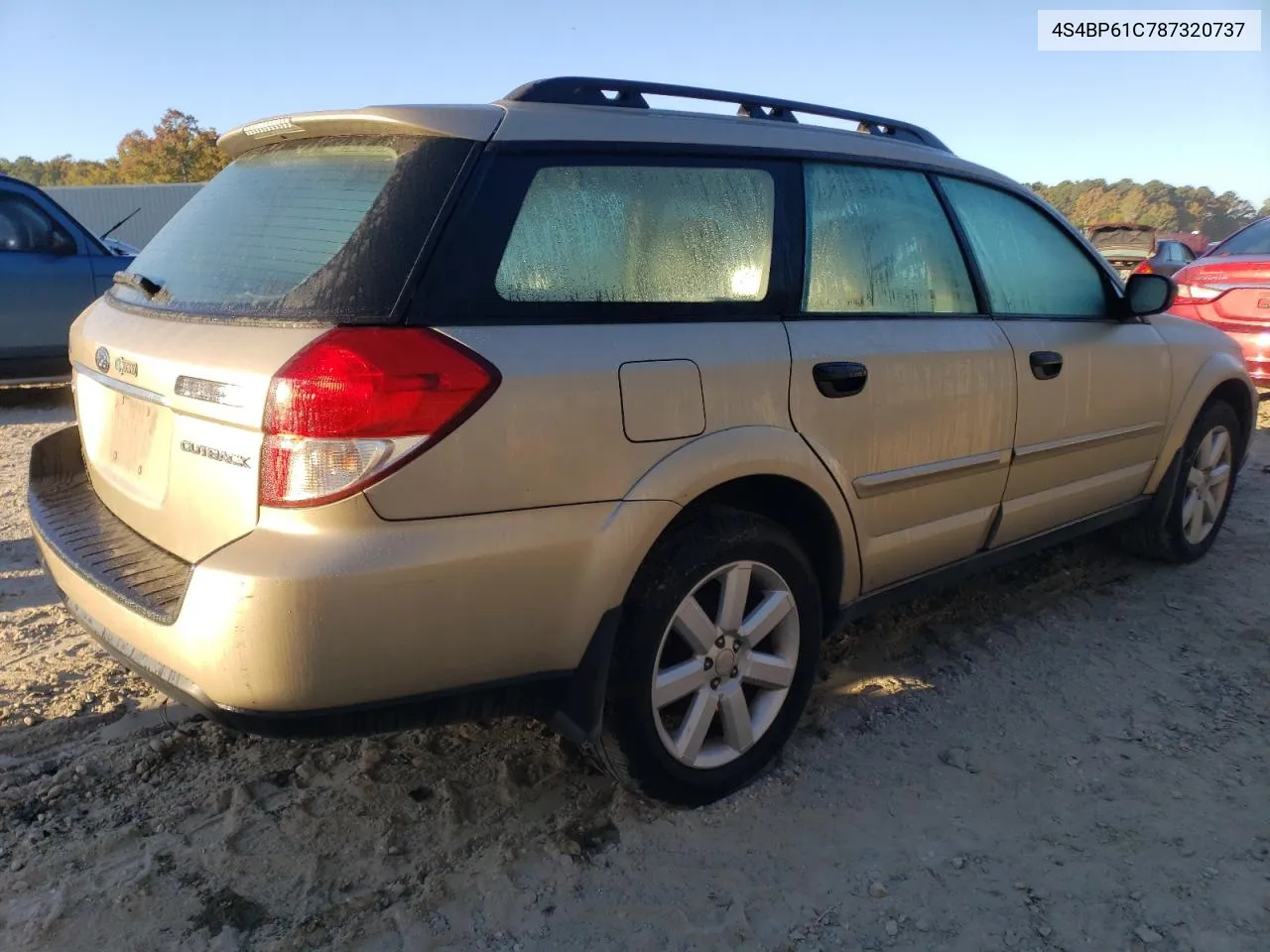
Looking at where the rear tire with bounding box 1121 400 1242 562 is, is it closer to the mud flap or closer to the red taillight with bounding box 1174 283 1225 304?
the mud flap

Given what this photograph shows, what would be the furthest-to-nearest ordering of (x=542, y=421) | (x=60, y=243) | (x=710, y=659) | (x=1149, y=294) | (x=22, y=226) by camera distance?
(x=60, y=243), (x=22, y=226), (x=1149, y=294), (x=710, y=659), (x=542, y=421)

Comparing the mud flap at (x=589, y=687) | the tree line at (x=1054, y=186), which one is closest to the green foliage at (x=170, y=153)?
the tree line at (x=1054, y=186)

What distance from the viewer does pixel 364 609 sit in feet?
6.04

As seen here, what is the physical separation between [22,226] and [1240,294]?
30.2ft

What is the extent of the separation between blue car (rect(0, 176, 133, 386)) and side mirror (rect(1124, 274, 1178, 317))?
24.3 ft

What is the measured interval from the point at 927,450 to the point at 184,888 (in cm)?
225

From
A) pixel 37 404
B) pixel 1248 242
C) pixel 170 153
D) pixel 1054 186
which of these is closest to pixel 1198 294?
pixel 1248 242

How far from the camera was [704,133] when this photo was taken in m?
2.52

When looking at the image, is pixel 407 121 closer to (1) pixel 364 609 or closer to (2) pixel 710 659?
(1) pixel 364 609

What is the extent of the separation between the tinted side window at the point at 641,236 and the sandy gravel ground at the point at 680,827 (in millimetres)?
1328

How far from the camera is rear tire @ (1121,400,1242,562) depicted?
4168 millimetres

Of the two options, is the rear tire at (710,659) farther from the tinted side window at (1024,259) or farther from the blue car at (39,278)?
the blue car at (39,278)

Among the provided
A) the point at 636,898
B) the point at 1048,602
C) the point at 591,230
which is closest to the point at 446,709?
the point at 636,898

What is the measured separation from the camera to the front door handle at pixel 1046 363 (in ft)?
10.5
